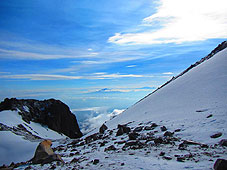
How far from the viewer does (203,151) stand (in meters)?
5.42

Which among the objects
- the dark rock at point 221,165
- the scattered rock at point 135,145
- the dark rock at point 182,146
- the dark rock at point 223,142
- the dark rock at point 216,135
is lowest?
the scattered rock at point 135,145

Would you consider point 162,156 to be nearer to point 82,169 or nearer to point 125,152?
point 125,152

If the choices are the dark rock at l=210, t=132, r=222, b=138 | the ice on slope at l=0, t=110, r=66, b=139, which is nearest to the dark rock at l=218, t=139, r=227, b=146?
the dark rock at l=210, t=132, r=222, b=138

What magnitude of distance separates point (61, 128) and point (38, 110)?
35.7 feet

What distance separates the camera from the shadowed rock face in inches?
1844

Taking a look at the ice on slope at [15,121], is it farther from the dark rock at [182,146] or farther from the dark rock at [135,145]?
the dark rock at [182,146]

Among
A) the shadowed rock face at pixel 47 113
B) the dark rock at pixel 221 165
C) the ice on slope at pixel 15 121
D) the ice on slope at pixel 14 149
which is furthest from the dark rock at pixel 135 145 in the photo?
the shadowed rock face at pixel 47 113

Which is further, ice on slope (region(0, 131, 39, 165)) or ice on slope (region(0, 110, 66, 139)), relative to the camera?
ice on slope (region(0, 110, 66, 139))

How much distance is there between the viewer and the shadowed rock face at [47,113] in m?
46.8

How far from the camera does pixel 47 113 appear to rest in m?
55.5

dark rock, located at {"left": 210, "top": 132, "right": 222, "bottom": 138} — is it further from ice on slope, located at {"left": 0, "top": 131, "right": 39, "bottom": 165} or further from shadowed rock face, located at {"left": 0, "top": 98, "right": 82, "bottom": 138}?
shadowed rock face, located at {"left": 0, "top": 98, "right": 82, "bottom": 138}

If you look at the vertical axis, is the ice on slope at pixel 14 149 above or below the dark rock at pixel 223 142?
below

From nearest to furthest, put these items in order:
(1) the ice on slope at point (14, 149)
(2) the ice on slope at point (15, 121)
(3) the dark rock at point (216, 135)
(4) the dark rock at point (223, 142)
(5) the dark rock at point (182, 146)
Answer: (4) the dark rock at point (223, 142)
(5) the dark rock at point (182, 146)
(3) the dark rock at point (216, 135)
(1) the ice on slope at point (14, 149)
(2) the ice on slope at point (15, 121)

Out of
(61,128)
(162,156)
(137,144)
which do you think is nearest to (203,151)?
(162,156)
